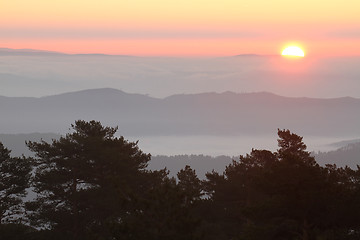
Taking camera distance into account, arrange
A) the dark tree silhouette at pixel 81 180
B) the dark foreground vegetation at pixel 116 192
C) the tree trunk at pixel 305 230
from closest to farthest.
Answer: the tree trunk at pixel 305 230 < the dark foreground vegetation at pixel 116 192 < the dark tree silhouette at pixel 81 180

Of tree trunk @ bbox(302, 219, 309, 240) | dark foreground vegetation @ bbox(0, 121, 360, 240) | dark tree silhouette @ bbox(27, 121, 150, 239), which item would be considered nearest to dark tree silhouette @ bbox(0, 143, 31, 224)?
dark foreground vegetation @ bbox(0, 121, 360, 240)

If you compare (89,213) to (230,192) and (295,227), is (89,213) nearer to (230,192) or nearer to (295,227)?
(230,192)

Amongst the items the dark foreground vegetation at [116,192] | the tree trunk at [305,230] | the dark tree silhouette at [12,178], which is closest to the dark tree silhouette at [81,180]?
the dark foreground vegetation at [116,192]

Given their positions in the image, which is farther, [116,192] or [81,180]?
[81,180]

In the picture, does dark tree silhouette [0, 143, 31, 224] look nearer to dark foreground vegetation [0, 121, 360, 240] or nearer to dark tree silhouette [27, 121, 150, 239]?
dark foreground vegetation [0, 121, 360, 240]

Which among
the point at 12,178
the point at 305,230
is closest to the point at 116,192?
the point at 12,178

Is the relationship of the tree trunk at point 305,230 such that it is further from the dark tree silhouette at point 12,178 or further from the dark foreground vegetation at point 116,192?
the dark tree silhouette at point 12,178

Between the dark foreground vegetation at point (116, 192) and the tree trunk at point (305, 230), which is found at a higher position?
the dark foreground vegetation at point (116, 192)

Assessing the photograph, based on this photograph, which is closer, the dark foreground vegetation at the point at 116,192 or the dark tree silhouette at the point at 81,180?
the dark foreground vegetation at the point at 116,192

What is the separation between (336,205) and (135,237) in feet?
24.8

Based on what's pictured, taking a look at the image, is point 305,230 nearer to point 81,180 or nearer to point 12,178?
point 81,180

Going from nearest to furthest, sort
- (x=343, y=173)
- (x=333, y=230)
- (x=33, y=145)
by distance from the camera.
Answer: (x=333, y=230), (x=343, y=173), (x=33, y=145)

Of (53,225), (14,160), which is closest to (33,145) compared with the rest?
(14,160)

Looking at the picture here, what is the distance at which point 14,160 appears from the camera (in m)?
36.7
